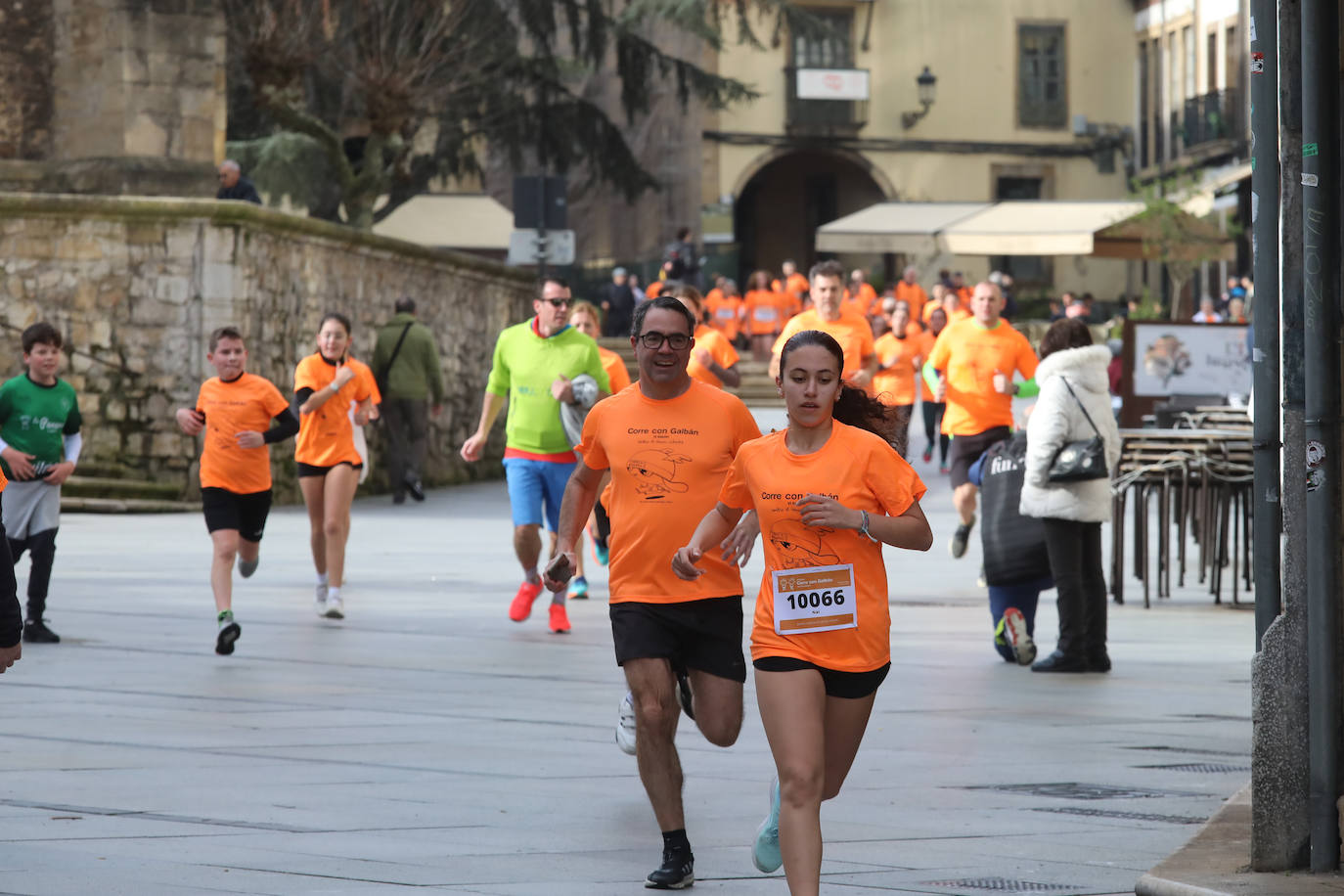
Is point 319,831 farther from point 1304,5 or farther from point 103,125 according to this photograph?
point 103,125

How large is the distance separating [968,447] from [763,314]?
2113 cm

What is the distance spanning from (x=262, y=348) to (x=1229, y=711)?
12.3 meters

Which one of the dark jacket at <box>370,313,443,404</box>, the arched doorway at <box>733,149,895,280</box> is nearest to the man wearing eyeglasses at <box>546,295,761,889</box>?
the dark jacket at <box>370,313,443,404</box>

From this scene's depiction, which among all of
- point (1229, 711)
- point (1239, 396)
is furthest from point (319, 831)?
point (1239, 396)

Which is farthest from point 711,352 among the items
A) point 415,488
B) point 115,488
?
point 415,488

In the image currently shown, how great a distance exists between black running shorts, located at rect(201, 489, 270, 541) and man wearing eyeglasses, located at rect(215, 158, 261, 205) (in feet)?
35.6

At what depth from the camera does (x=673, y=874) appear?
565 cm

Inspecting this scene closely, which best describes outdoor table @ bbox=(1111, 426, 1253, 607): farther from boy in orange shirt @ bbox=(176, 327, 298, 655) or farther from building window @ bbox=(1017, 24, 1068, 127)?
building window @ bbox=(1017, 24, 1068, 127)

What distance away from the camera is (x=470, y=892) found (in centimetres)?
554

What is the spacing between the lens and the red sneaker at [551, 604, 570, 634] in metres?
11.5

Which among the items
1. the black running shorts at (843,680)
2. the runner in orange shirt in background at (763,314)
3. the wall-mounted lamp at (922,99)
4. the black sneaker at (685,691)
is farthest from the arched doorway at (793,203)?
the black running shorts at (843,680)

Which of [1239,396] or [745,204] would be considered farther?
[745,204]

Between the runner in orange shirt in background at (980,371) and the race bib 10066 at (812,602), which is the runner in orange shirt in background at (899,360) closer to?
the runner in orange shirt in background at (980,371)

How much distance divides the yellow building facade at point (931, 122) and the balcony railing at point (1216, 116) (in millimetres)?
4596
